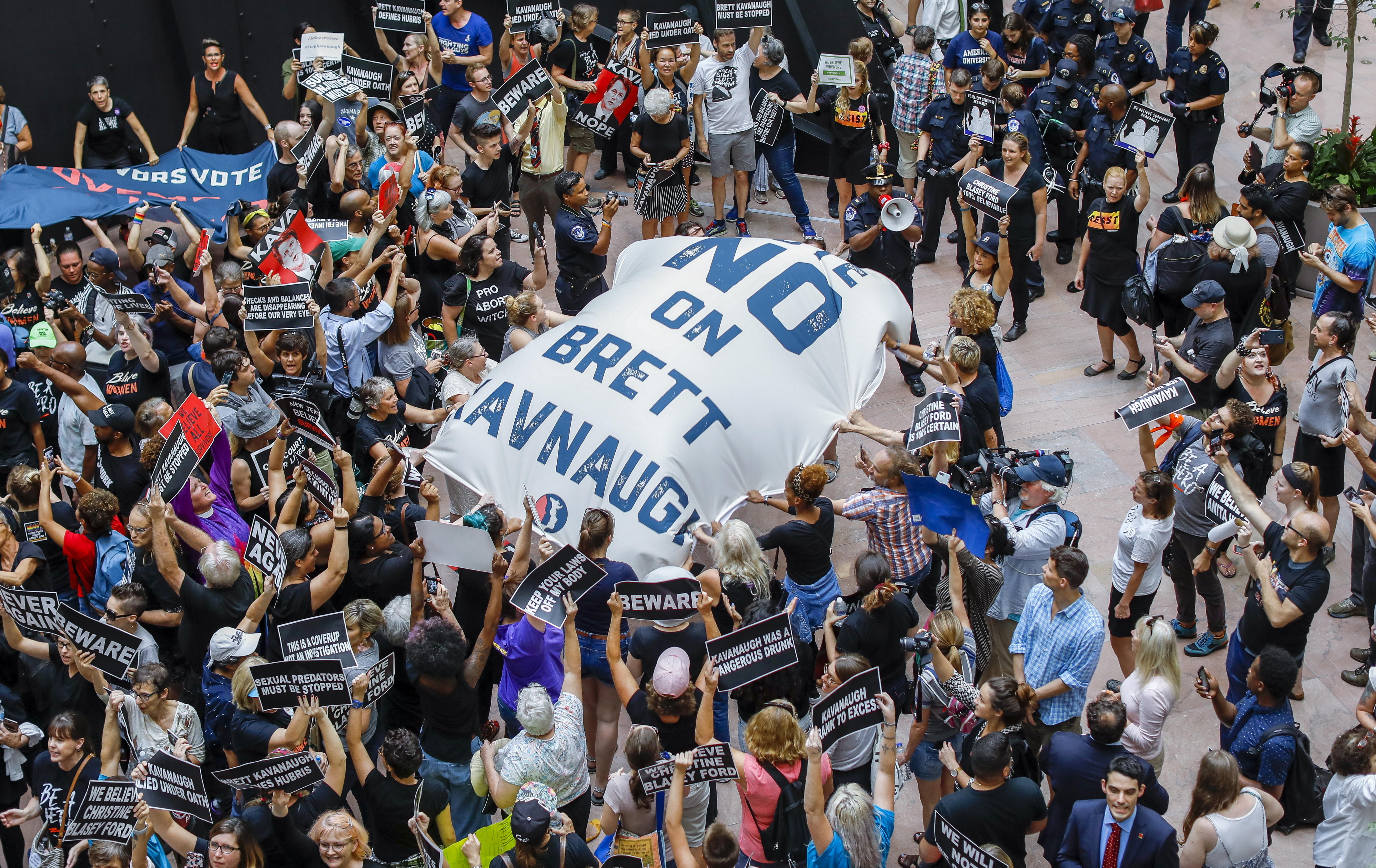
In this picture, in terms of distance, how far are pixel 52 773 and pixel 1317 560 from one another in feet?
20.4

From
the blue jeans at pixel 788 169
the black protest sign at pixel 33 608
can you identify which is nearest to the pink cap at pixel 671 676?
the black protest sign at pixel 33 608

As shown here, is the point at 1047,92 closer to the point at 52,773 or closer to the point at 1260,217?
the point at 1260,217

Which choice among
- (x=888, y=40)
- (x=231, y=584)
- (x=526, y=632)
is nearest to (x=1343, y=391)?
(x=526, y=632)

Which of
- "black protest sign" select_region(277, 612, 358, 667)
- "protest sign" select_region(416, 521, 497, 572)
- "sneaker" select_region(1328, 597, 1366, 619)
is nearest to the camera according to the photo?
"black protest sign" select_region(277, 612, 358, 667)

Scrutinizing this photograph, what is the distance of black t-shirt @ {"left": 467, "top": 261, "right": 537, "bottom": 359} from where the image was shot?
31.6 ft

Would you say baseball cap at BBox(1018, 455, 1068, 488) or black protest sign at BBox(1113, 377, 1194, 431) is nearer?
baseball cap at BBox(1018, 455, 1068, 488)

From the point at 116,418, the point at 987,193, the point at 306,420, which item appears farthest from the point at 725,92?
the point at 116,418

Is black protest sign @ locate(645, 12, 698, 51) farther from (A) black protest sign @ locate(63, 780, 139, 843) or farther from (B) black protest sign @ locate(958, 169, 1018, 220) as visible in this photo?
(A) black protest sign @ locate(63, 780, 139, 843)

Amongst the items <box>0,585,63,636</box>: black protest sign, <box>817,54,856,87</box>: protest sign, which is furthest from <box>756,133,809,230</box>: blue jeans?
<box>0,585,63,636</box>: black protest sign

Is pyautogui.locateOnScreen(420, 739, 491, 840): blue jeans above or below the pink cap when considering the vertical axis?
below

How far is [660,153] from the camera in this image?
452 inches

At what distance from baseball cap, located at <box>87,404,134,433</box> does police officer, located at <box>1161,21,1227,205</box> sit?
8.39 meters

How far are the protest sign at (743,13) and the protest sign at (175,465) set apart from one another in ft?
22.2

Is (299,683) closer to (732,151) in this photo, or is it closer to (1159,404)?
(1159,404)
